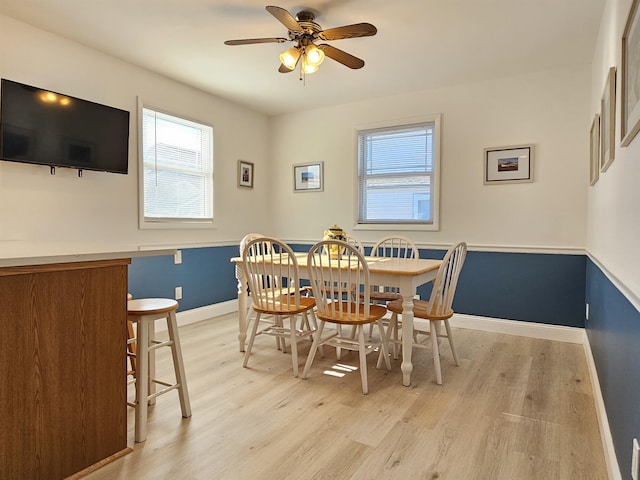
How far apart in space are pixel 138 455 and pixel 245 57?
295cm

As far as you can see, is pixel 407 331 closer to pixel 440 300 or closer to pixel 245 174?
pixel 440 300

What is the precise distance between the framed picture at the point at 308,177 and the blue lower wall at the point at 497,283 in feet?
4.76

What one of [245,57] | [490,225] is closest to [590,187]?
[490,225]

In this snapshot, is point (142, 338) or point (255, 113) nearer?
point (142, 338)

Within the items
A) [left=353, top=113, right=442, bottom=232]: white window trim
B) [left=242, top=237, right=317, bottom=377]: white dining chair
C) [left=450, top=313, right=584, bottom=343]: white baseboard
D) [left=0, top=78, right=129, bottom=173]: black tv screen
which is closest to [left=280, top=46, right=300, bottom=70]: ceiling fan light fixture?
[left=242, top=237, right=317, bottom=377]: white dining chair

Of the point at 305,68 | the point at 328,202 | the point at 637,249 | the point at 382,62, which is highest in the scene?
the point at 382,62

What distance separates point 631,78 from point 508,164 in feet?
7.77

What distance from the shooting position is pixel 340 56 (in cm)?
270

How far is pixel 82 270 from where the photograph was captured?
60.1 inches

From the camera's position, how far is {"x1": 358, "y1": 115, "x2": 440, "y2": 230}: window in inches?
164

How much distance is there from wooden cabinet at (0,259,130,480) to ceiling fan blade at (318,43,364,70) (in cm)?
188

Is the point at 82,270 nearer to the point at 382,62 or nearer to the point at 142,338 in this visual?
the point at 142,338

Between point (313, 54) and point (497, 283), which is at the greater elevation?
point (313, 54)

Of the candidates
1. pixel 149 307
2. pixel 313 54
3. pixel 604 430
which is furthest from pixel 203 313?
pixel 604 430
